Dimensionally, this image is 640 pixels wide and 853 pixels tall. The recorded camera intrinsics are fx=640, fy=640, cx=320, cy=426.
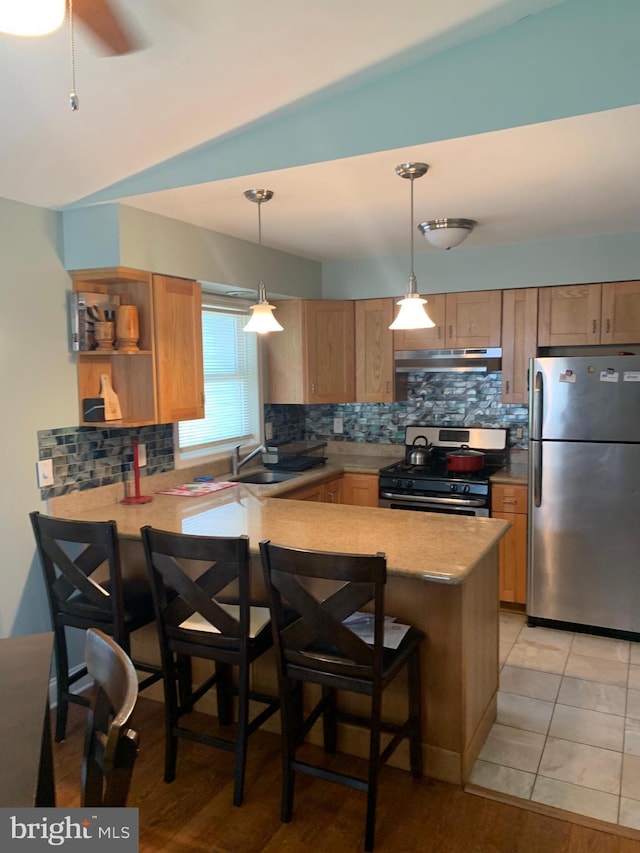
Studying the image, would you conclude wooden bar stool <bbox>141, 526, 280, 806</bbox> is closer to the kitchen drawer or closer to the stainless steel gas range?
the stainless steel gas range

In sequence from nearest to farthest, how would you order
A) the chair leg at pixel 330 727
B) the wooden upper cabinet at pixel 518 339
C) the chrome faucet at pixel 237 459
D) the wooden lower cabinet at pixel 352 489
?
the chair leg at pixel 330 727 < the wooden upper cabinet at pixel 518 339 < the chrome faucet at pixel 237 459 < the wooden lower cabinet at pixel 352 489

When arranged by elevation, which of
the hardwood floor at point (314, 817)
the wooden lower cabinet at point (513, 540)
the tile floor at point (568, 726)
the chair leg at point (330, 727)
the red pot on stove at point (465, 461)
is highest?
the red pot on stove at point (465, 461)

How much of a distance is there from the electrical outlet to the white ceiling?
3.84 feet

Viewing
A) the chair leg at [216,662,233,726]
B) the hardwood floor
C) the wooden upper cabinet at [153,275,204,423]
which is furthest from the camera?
the wooden upper cabinet at [153,275,204,423]

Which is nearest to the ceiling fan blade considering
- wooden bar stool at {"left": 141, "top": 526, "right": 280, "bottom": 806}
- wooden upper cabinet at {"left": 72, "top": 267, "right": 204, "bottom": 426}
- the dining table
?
wooden upper cabinet at {"left": 72, "top": 267, "right": 204, "bottom": 426}

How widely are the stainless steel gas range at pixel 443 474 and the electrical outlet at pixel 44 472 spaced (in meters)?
2.15

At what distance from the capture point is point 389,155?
226 cm

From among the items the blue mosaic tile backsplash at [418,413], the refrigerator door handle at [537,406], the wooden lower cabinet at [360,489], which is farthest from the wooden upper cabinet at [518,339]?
the wooden lower cabinet at [360,489]

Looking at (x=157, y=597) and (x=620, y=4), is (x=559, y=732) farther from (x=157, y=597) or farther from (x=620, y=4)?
(x=620, y=4)

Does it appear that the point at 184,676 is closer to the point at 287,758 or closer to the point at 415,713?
the point at 287,758

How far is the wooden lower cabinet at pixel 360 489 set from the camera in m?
4.39

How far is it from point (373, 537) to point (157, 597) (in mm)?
869

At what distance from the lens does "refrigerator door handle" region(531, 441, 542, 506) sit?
12.2 feet

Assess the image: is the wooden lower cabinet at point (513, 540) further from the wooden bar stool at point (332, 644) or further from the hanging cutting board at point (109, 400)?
the hanging cutting board at point (109, 400)
